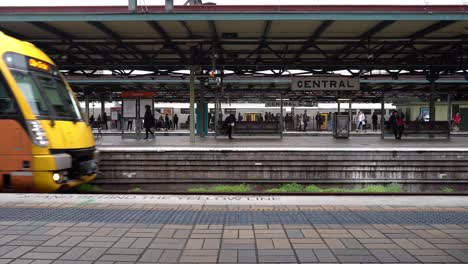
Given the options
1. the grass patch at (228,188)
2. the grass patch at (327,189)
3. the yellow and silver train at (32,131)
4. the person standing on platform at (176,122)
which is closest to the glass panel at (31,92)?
the yellow and silver train at (32,131)

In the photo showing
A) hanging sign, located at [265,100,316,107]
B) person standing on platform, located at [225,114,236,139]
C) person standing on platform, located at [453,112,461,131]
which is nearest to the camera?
person standing on platform, located at [225,114,236,139]

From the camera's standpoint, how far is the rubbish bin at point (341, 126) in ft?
68.0

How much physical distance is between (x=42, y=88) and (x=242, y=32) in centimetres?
802

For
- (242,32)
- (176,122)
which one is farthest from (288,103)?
(242,32)

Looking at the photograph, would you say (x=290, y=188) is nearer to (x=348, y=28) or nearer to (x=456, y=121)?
(x=348, y=28)

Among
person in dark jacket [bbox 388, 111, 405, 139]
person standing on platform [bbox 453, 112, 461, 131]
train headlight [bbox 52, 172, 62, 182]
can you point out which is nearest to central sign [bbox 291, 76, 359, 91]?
person in dark jacket [bbox 388, 111, 405, 139]

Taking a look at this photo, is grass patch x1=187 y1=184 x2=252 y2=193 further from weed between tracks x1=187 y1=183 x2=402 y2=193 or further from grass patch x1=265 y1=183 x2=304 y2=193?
grass patch x1=265 y1=183 x2=304 y2=193

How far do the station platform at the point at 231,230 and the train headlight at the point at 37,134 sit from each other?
3.43ft

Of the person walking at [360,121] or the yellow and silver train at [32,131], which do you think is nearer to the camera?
the yellow and silver train at [32,131]

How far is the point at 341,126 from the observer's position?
20844 millimetres

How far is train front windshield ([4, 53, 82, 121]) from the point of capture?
23.0ft

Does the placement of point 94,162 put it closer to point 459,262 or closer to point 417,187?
point 459,262

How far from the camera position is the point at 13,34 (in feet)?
45.9

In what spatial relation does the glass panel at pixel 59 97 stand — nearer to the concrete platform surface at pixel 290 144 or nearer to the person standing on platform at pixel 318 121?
the concrete platform surface at pixel 290 144
